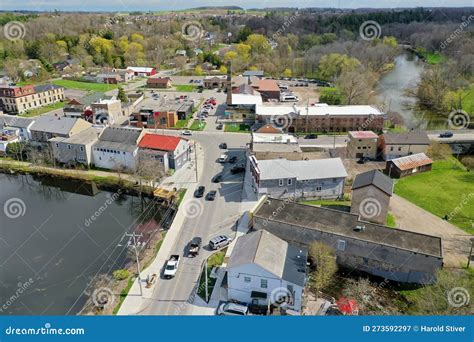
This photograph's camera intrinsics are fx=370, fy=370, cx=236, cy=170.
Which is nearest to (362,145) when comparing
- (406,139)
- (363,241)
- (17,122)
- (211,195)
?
(406,139)

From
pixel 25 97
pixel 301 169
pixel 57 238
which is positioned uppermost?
pixel 25 97

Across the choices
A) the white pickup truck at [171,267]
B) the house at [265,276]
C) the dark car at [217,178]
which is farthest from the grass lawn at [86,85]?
the house at [265,276]

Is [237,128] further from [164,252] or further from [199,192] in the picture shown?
[164,252]

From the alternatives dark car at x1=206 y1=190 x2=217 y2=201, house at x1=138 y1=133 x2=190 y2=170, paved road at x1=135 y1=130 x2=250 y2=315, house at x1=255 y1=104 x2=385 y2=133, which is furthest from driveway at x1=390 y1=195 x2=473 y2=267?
house at x1=138 y1=133 x2=190 y2=170

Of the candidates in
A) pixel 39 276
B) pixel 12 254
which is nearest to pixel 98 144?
pixel 12 254

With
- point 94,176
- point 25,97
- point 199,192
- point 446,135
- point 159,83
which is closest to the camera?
point 199,192

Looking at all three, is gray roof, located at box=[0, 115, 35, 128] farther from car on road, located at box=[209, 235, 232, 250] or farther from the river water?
car on road, located at box=[209, 235, 232, 250]

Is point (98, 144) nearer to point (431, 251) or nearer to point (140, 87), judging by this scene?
point (431, 251)
